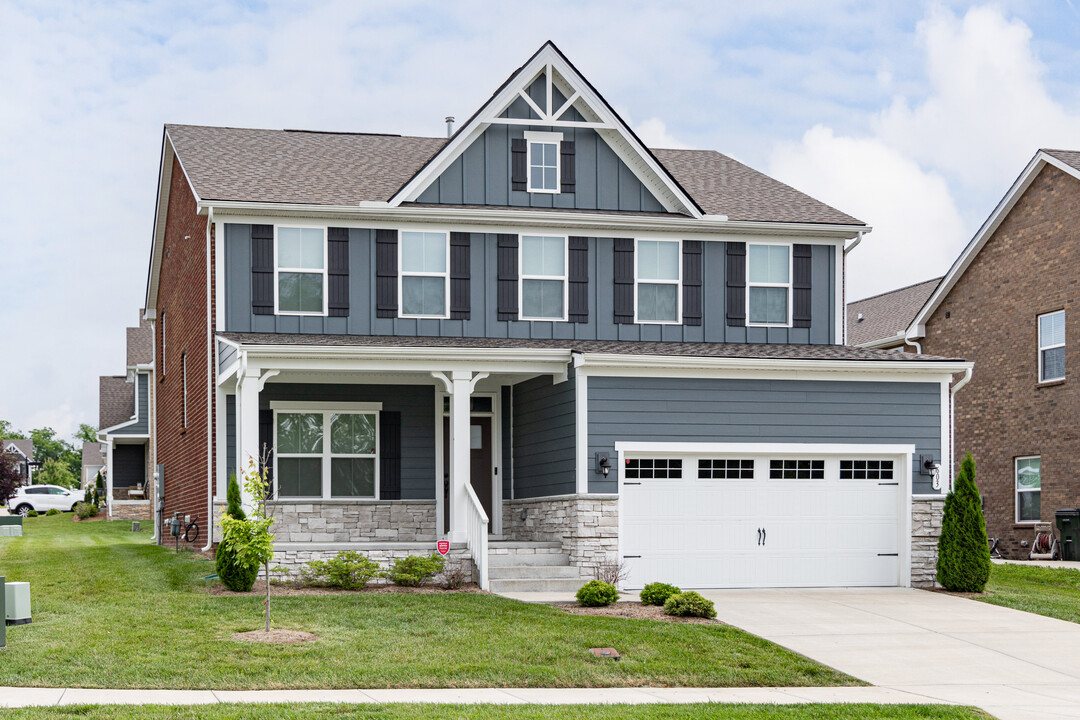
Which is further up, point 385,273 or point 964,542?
point 385,273

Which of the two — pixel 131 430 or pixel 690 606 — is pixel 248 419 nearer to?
pixel 690 606

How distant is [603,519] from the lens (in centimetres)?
1848

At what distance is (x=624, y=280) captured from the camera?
21734 mm

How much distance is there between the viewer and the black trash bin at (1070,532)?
2450 cm

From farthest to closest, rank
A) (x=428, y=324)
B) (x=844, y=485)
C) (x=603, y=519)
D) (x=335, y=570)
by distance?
1. (x=428, y=324)
2. (x=844, y=485)
3. (x=603, y=519)
4. (x=335, y=570)

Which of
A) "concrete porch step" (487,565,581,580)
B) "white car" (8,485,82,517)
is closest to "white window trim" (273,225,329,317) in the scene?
"concrete porch step" (487,565,581,580)

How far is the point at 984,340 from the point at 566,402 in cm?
1325

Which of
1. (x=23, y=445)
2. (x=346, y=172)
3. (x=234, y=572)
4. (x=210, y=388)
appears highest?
(x=346, y=172)

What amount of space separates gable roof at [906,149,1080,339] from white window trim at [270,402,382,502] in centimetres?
1461

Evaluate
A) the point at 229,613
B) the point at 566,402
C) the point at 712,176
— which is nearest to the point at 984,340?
the point at 712,176

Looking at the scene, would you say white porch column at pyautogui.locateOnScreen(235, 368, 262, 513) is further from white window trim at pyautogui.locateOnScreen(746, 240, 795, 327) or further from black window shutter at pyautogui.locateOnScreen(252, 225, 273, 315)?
white window trim at pyautogui.locateOnScreen(746, 240, 795, 327)

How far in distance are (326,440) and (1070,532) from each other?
1471cm

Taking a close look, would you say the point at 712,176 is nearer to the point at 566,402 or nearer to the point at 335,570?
the point at 566,402

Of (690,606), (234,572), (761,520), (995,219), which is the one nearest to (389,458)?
(234,572)
